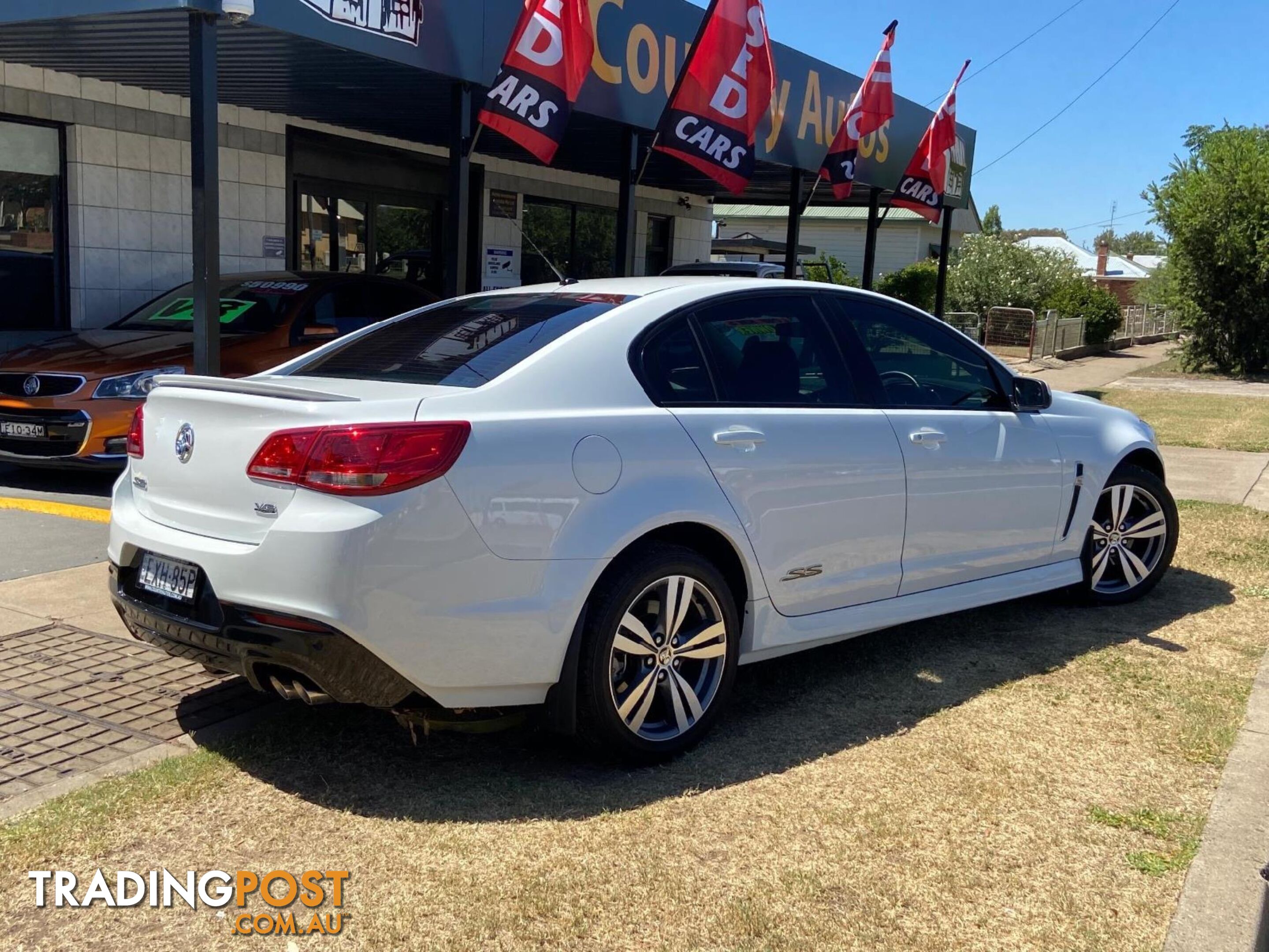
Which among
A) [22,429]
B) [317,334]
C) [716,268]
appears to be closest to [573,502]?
[22,429]

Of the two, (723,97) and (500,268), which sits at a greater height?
(723,97)

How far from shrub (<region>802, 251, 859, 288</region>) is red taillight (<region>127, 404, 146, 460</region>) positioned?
51.1 feet

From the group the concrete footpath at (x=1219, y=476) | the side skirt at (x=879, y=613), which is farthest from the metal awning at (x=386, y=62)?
the concrete footpath at (x=1219, y=476)

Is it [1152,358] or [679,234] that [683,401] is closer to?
[679,234]

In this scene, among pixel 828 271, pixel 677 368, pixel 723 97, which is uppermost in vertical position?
pixel 723 97

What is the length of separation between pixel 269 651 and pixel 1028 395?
361 cm

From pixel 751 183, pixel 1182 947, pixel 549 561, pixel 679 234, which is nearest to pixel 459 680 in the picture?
pixel 549 561

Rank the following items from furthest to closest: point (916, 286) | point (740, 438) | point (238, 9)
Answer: point (916, 286)
point (238, 9)
point (740, 438)

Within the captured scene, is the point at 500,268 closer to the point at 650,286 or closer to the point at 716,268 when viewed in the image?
the point at 716,268

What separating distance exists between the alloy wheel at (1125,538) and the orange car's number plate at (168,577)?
4.23 m

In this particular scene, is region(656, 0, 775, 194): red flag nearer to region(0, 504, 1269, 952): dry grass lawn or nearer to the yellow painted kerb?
the yellow painted kerb

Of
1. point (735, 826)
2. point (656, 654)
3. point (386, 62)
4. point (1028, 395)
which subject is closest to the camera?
point (735, 826)

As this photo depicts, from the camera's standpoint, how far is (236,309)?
29.7 feet

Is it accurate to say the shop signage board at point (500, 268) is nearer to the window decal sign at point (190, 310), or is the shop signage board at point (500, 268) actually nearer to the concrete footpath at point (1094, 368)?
the window decal sign at point (190, 310)
